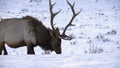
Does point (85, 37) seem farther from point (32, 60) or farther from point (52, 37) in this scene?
point (32, 60)

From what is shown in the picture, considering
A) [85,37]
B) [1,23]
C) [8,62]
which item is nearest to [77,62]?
[8,62]

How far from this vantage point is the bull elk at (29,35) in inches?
257

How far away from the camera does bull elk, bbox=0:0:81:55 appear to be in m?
6.52

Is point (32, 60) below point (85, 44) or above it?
above

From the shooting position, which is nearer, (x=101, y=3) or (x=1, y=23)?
(x=1, y=23)

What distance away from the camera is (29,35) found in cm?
652

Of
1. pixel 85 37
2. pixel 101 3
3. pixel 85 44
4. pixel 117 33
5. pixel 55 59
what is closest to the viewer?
pixel 55 59

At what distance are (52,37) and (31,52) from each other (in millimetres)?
534

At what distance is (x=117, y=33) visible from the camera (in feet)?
36.4

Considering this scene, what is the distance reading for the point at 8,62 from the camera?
295cm

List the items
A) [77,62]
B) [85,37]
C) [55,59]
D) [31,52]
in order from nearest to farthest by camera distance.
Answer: [77,62], [55,59], [31,52], [85,37]

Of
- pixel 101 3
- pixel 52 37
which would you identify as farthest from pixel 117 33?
pixel 101 3

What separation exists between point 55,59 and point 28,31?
3600 millimetres

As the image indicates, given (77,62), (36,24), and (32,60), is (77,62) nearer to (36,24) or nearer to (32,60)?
(32,60)
